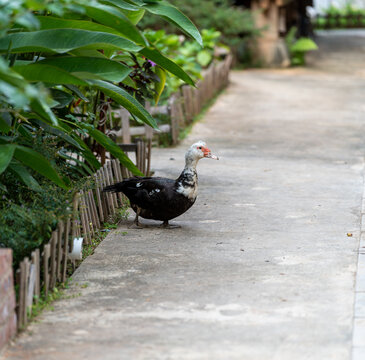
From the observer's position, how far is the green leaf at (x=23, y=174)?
237 inches

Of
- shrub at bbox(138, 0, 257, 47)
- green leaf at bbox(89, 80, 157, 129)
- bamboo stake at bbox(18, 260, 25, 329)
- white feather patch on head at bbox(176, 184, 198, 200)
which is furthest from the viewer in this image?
shrub at bbox(138, 0, 257, 47)

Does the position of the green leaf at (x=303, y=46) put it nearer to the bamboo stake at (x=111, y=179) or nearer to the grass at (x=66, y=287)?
the bamboo stake at (x=111, y=179)

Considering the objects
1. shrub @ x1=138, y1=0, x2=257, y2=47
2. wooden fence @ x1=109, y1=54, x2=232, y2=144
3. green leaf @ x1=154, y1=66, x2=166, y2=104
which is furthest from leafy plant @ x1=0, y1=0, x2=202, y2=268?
shrub @ x1=138, y1=0, x2=257, y2=47

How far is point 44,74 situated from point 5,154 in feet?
2.21

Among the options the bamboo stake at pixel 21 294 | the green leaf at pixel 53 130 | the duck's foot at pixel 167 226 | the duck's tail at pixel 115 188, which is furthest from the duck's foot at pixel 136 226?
the bamboo stake at pixel 21 294

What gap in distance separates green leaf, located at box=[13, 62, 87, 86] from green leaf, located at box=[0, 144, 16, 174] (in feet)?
1.77

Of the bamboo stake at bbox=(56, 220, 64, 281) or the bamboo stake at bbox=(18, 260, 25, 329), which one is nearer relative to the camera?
the bamboo stake at bbox=(18, 260, 25, 329)

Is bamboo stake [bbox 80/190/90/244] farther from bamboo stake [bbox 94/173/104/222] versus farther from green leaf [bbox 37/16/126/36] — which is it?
green leaf [bbox 37/16/126/36]

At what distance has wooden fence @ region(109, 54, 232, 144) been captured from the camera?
11422 mm

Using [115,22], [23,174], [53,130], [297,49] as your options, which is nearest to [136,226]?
[53,130]

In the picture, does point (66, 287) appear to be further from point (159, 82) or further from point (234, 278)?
point (159, 82)

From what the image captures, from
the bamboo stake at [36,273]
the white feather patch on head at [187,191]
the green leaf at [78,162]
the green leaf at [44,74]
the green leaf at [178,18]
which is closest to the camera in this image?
the bamboo stake at [36,273]

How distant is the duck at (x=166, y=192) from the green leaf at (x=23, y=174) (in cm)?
129

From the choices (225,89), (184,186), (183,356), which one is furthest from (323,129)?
(183,356)
